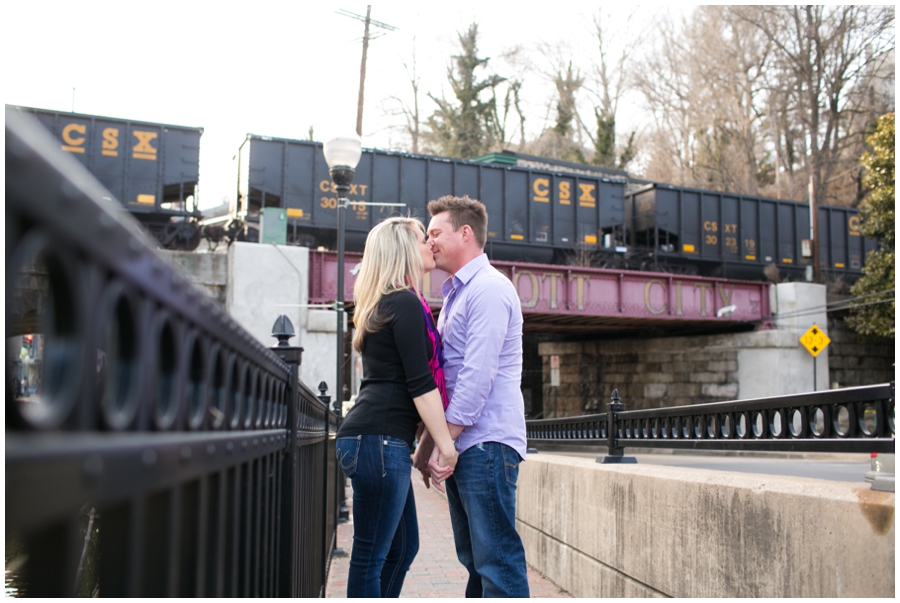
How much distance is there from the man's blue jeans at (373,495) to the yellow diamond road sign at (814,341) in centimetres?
2139

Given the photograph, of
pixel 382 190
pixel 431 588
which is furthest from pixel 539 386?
pixel 431 588

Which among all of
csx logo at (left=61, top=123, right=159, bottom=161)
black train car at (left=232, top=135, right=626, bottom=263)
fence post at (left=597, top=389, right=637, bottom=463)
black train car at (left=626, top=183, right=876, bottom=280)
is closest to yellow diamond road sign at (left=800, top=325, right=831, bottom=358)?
black train car at (left=626, top=183, right=876, bottom=280)

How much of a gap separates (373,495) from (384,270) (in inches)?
36.7

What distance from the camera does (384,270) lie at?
3090 mm

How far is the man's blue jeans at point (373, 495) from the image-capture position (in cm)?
290

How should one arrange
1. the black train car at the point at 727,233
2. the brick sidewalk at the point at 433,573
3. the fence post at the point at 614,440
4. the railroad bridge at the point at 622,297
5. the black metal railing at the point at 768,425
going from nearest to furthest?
the black metal railing at the point at 768,425 < the fence post at the point at 614,440 < the brick sidewalk at the point at 433,573 < the railroad bridge at the point at 622,297 < the black train car at the point at 727,233

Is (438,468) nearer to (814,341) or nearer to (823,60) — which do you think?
(814,341)

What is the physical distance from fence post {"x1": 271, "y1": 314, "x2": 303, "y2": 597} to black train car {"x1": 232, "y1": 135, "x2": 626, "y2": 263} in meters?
17.3

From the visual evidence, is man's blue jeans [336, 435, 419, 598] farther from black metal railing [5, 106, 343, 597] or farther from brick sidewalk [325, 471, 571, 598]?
brick sidewalk [325, 471, 571, 598]

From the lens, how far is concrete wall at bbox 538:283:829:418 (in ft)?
73.9

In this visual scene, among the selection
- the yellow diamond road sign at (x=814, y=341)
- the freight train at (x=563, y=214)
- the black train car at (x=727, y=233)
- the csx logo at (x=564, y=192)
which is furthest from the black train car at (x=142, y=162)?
the yellow diamond road sign at (x=814, y=341)

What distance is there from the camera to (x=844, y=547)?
2455mm

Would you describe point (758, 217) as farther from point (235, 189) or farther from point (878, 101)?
point (235, 189)

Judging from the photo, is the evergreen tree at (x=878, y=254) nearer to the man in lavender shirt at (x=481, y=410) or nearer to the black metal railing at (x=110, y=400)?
the man in lavender shirt at (x=481, y=410)
